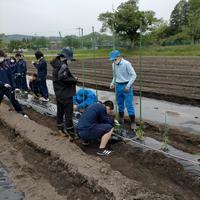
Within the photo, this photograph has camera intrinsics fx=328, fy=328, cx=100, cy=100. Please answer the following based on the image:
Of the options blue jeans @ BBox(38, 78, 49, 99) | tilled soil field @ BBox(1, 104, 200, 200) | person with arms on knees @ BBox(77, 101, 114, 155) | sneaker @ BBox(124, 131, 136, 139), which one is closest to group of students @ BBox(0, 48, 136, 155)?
person with arms on knees @ BBox(77, 101, 114, 155)

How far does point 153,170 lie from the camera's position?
4.66m

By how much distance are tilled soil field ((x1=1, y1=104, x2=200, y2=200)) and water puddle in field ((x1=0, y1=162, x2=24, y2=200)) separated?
1.52 feet

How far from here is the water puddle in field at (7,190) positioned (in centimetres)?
415

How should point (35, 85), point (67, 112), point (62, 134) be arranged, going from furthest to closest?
point (35, 85)
point (62, 134)
point (67, 112)

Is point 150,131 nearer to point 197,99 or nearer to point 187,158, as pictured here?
point 187,158

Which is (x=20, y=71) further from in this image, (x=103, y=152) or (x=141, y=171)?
(x=141, y=171)

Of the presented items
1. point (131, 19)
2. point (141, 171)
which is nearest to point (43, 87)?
point (141, 171)

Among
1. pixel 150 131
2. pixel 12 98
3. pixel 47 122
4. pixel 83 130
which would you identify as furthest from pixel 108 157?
pixel 12 98

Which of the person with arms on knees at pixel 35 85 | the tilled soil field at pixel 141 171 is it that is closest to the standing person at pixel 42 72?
the person with arms on knees at pixel 35 85

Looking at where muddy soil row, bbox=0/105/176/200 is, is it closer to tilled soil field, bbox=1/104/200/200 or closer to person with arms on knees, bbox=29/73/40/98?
tilled soil field, bbox=1/104/200/200

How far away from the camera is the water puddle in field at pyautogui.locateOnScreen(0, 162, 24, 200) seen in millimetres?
4148

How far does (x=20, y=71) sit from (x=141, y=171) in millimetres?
7422

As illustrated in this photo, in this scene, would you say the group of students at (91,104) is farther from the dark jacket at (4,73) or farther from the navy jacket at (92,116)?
the dark jacket at (4,73)

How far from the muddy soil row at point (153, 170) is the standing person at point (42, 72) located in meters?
4.27
